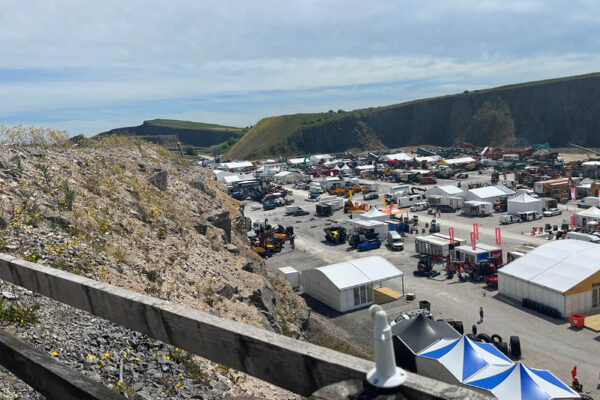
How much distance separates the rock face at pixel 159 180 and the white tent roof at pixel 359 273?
9.44 meters

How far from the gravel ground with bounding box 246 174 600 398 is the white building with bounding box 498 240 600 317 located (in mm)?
805

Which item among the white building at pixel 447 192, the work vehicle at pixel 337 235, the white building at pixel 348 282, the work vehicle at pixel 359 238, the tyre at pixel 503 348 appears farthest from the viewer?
the white building at pixel 447 192

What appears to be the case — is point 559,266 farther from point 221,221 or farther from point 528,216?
point 528,216

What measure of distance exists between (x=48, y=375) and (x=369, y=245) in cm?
3304

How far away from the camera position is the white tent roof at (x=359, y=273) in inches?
908

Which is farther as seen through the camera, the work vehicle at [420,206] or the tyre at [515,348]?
the work vehicle at [420,206]

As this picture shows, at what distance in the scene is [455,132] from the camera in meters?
127

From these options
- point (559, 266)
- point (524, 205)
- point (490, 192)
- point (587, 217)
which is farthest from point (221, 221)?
point (490, 192)

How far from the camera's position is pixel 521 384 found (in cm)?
1213

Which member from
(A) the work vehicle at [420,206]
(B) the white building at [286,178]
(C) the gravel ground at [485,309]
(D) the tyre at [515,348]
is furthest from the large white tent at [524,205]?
(B) the white building at [286,178]

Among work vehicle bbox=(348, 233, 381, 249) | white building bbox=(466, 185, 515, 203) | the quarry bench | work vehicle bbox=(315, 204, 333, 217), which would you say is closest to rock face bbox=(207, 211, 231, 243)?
work vehicle bbox=(348, 233, 381, 249)

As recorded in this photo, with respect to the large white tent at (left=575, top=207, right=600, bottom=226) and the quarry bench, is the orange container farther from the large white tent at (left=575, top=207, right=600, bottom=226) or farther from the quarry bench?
the quarry bench

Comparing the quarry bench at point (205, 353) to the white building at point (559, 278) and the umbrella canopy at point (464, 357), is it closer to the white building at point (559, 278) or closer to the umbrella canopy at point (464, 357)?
the umbrella canopy at point (464, 357)

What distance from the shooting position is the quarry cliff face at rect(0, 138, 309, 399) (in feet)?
17.4
